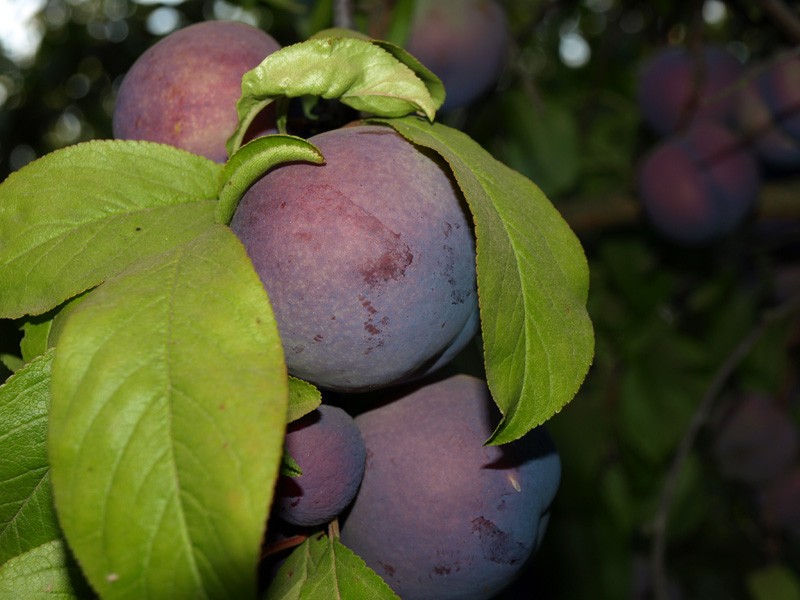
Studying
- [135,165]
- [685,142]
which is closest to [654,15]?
[685,142]

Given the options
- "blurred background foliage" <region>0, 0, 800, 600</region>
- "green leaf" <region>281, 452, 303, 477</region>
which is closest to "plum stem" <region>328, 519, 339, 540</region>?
"green leaf" <region>281, 452, 303, 477</region>

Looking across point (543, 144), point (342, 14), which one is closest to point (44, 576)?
point (342, 14)

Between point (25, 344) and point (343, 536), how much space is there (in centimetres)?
30

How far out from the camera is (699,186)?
186cm

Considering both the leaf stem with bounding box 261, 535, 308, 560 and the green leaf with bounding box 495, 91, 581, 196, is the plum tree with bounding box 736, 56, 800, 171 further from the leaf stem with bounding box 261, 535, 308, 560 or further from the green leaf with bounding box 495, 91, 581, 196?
the leaf stem with bounding box 261, 535, 308, 560

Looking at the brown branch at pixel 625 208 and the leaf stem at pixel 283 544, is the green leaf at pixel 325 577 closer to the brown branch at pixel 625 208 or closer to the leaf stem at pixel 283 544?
the leaf stem at pixel 283 544

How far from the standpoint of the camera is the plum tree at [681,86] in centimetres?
198

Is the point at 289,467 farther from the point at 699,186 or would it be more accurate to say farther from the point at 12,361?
the point at 699,186

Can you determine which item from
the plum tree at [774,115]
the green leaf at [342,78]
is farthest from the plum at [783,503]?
the green leaf at [342,78]

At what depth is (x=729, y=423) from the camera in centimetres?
214

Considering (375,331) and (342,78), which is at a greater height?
(342,78)

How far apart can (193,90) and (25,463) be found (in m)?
0.33

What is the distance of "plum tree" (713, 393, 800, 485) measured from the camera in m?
2.10

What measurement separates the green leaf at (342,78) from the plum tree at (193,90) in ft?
0.17
